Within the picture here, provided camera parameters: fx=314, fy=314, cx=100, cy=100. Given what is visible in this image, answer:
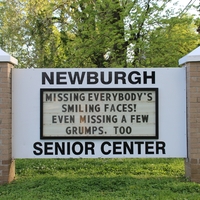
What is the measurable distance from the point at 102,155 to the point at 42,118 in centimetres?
136

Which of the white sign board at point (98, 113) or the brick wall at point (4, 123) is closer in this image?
the brick wall at point (4, 123)

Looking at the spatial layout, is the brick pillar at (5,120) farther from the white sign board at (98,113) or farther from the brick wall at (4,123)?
the white sign board at (98,113)

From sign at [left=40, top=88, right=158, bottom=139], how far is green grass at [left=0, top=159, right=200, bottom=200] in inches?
33.4

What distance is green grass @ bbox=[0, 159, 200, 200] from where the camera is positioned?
5000mm

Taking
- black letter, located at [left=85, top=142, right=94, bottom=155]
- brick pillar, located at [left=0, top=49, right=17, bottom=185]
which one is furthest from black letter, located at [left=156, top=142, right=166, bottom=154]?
brick pillar, located at [left=0, top=49, right=17, bottom=185]

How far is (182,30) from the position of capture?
11258mm

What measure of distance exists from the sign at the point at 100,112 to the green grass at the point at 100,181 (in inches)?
33.4

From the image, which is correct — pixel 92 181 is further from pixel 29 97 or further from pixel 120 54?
pixel 120 54

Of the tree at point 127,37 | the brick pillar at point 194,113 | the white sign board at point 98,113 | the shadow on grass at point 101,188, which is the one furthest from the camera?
the tree at point 127,37

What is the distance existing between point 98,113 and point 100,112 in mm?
43

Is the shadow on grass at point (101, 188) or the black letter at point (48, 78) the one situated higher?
the black letter at point (48, 78)

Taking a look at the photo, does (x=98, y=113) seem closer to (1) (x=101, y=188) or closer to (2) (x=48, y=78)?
(2) (x=48, y=78)

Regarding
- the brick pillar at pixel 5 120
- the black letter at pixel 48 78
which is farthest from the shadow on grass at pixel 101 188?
the black letter at pixel 48 78

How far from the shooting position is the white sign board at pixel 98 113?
19.8 feet
